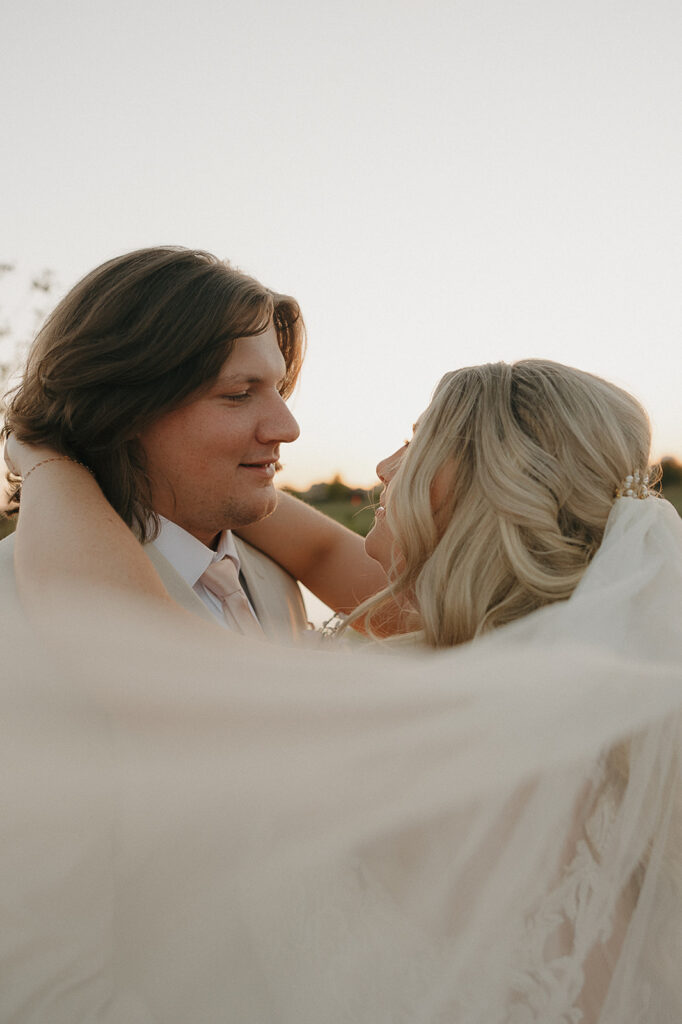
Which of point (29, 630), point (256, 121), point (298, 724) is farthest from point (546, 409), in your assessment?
point (256, 121)

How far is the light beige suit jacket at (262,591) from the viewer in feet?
8.84

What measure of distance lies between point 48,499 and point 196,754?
1.21 metres

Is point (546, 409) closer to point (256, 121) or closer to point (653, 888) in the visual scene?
point (653, 888)

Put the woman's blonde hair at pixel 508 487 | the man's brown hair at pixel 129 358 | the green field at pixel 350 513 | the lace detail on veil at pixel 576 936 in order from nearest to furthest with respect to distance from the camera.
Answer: the lace detail on veil at pixel 576 936 < the woman's blonde hair at pixel 508 487 < the man's brown hair at pixel 129 358 < the green field at pixel 350 513

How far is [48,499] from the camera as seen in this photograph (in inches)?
97.0

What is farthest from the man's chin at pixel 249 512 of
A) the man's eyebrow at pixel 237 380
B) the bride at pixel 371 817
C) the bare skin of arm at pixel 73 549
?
the bride at pixel 371 817

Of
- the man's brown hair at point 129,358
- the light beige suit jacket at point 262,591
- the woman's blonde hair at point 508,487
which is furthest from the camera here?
the man's brown hair at point 129,358

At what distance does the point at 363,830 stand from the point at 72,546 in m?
1.13

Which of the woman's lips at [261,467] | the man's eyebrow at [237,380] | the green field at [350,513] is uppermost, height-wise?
the man's eyebrow at [237,380]

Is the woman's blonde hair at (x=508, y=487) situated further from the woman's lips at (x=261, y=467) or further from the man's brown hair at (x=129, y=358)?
the man's brown hair at (x=129, y=358)

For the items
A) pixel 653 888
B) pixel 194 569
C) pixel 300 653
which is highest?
pixel 300 653

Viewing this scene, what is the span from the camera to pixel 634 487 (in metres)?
2.08

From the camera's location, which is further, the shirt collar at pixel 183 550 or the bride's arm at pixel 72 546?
the shirt collar at pixel 183 550

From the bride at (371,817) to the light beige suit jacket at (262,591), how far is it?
75 cm
